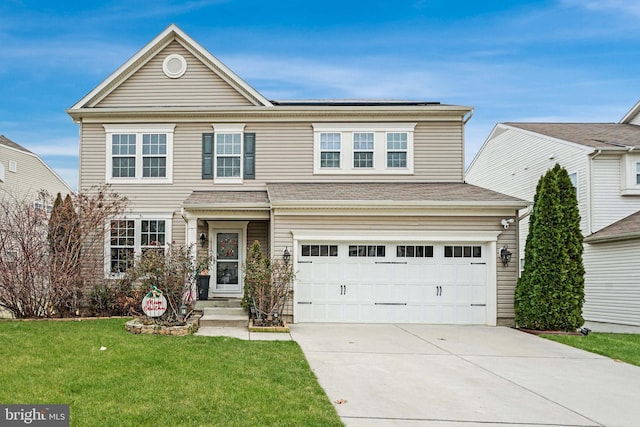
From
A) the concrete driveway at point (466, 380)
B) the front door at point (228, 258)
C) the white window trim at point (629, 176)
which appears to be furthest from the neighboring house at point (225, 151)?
the white window trim at point (629, 176)

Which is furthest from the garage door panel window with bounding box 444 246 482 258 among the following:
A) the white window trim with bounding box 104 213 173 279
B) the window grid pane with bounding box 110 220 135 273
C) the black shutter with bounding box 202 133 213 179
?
the window grid pane with bounding box 110 220 135 273

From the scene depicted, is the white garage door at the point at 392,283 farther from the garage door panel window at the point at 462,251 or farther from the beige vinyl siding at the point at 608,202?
the beige vinyl siding at the point at 608,202

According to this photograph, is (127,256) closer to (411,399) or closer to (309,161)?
(309,161)

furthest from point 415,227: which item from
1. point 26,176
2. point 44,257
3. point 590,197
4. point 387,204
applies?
point 26,176

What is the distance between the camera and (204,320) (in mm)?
11758

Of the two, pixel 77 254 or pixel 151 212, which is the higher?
pixel 151 212

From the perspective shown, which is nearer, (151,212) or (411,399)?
(411,399)

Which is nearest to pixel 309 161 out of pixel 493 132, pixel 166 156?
pixel 166 156

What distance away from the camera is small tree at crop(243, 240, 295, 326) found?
11.6 m

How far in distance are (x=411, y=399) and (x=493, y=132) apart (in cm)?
1939

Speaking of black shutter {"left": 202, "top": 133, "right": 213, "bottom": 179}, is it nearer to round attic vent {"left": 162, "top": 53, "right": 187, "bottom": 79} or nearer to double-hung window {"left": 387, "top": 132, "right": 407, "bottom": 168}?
round attic vent {"left": 162, "top": 53, "right": 187, "bottom": 79}

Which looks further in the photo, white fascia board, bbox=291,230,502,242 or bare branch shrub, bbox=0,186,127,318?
white fascia board, bbox=291,230,502,242

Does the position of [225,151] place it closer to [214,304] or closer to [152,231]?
[152,231]

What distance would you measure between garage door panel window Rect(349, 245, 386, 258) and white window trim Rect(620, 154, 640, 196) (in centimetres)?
925
